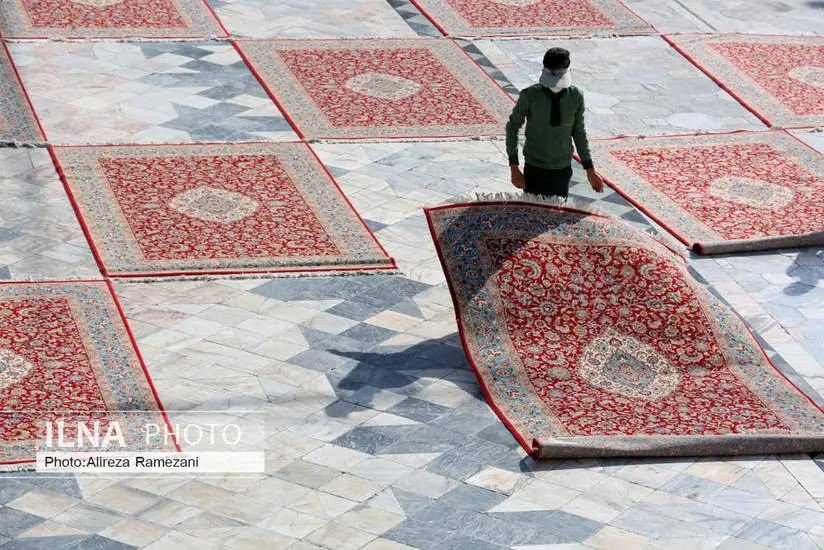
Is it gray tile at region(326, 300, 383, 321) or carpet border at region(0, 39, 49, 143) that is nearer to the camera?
gray tile at region(326, 300, 383, 321)

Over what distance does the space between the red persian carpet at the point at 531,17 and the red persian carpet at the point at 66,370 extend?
4.77 meters

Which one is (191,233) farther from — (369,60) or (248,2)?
(248,2)

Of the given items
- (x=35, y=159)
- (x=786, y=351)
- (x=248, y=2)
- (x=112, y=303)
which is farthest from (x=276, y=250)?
(x=248, y=2)

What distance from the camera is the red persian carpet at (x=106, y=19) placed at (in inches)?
379

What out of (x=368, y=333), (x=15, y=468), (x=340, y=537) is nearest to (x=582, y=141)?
(x=368, y=333)

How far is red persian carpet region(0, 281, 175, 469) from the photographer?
A: 17.0 ft

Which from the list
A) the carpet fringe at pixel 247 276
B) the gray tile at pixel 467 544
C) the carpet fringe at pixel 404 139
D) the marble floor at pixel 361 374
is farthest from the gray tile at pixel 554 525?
the carpet fringe at pixel 404 139

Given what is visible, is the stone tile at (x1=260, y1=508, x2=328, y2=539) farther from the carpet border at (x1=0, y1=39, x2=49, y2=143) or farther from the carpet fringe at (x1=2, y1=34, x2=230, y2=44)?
Result: the carpet fringe at (x1=2, y1=34, x2=230, y2=44)

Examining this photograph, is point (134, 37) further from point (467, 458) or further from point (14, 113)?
point (467, 458)

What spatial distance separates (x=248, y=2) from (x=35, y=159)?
3.36m

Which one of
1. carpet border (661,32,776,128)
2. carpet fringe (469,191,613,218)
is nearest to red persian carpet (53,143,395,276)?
carpet fringe (469,191,613,218)

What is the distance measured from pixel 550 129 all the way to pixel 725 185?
2.25 meters

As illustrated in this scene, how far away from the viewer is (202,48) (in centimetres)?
960

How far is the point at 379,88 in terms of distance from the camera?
29.8 feet
